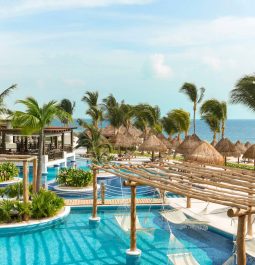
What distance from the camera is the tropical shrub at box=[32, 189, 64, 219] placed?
11992 mm

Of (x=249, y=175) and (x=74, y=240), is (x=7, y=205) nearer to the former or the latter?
(x=74, y=240)

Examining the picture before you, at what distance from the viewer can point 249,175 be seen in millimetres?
9336

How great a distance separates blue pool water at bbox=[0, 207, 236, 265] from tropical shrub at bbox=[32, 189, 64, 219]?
1.73 feet

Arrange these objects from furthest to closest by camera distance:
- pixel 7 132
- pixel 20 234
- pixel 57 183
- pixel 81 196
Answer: pixel 7 132, pixel 57 183, pixel 81 196, pixel 20 234

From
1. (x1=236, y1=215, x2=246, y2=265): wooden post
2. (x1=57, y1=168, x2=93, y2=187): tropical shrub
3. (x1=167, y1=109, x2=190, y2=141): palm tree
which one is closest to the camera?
(x1=236, y1=215, x2=246, y2=265): wooden post

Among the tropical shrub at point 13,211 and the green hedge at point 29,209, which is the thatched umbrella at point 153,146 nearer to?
the green hedge at point 29,209

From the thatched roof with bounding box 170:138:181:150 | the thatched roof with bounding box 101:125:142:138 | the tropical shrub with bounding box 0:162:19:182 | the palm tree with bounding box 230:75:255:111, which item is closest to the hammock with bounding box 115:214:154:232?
the tropical shrub with bounding box 0:162:19:182

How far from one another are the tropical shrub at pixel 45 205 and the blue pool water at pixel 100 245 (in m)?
0.53

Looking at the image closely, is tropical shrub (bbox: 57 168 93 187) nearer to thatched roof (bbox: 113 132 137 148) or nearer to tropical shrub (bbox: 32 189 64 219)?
tropical shrub (bbox: 32 189 64 219)

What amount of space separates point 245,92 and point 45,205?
44.0ft

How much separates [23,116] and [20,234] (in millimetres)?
4094

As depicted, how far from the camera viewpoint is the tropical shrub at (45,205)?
12.0 meters

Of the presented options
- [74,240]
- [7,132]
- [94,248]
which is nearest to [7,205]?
[74,240]

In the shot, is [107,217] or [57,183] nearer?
[107,217]
